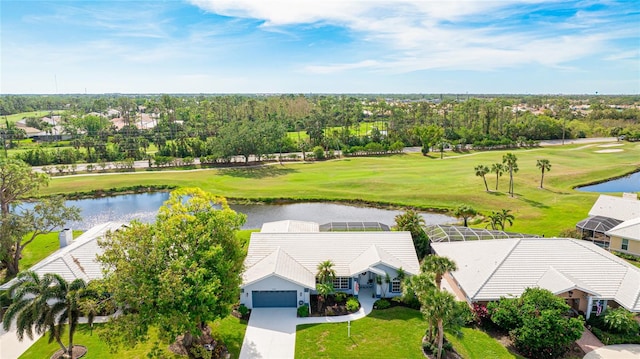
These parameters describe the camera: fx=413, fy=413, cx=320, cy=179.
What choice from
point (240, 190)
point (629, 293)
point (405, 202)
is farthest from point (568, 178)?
point (240, 190)

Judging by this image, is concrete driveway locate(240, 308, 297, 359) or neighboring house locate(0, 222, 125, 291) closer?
concrete driveway locate(240, 308, 297, 359)

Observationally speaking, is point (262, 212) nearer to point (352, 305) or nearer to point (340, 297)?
point (340, 297)

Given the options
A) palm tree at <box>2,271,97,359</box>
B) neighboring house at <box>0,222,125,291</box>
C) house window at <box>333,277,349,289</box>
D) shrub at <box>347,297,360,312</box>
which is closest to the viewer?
palm tree at <box>2,271,97,359</box>

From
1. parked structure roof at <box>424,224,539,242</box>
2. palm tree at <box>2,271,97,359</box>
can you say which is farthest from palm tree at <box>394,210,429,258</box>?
palm tree at <box>2,271,97,359</box>

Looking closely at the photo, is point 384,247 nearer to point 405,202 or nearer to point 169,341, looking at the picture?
point 169,341

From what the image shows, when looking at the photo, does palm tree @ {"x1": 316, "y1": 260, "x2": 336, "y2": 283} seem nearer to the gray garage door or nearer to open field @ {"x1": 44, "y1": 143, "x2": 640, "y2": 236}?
the gray garage door
